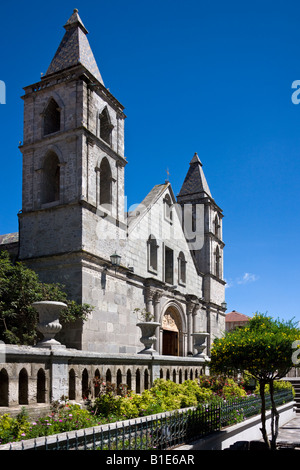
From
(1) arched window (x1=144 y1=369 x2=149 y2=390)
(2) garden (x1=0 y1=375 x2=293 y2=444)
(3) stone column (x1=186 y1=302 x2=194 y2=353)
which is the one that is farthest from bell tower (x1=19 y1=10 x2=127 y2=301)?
(3) stone column (x1=186 y1=302 x2=194 y2=353)

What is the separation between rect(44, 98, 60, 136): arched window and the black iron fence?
40.5 feet

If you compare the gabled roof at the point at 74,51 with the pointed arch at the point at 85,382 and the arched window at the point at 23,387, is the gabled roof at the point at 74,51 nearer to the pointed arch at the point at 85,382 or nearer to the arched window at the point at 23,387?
the pointed arch at the point at 85,382

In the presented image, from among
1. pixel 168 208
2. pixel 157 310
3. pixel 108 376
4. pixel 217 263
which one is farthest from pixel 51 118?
pixel 217 263

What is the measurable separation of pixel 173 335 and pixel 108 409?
15.3 metres

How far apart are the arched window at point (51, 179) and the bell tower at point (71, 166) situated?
39 millimetres

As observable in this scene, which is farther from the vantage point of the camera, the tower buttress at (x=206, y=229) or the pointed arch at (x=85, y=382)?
the tower buttress at (x=206, y=229)

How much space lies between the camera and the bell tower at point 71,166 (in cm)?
1703

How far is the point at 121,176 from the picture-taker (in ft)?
65.5

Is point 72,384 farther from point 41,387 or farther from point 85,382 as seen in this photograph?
point 41,387

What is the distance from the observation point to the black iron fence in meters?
5.74

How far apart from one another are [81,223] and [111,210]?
2.39 meters

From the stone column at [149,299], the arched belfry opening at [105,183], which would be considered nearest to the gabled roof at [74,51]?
the arched belfry opening at [105,183]

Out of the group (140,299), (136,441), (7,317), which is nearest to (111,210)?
(140,299)
